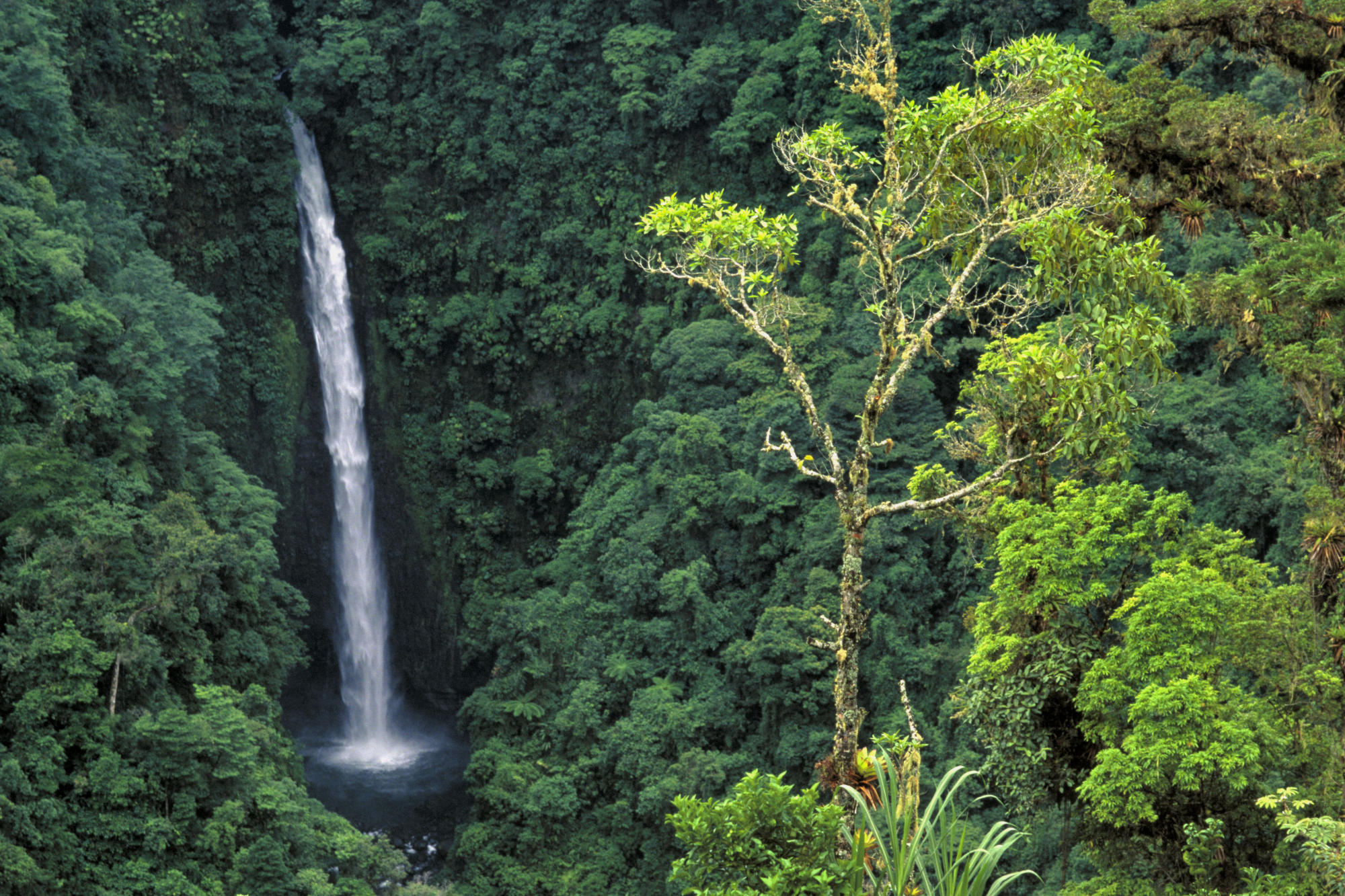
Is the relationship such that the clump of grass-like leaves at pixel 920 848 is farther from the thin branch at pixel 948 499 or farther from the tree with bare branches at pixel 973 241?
the thin branch at pixel 948 499

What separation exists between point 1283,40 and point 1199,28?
2.23ft

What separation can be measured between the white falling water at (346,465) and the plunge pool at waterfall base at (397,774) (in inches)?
20.1

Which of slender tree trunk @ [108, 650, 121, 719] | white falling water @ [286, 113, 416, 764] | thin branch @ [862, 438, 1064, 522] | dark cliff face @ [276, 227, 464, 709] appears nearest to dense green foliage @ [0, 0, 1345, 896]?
slender tree trunk @ [108, 650, 121, 719]

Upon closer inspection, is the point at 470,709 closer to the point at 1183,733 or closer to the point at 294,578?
the point at 294,578

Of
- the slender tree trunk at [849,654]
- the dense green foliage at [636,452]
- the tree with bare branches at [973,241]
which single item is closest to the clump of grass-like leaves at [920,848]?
the dense green foliage at [636,452]

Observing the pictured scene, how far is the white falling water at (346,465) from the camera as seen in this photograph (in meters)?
25.3

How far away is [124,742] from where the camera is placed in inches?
625

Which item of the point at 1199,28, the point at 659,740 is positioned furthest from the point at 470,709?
the point at 1199,28

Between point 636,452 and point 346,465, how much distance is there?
6.52 m

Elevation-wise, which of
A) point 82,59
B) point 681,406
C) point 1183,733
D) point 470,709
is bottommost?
point 470,709

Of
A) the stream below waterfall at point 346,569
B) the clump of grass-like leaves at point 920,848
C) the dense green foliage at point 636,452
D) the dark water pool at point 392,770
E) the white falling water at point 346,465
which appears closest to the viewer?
the clump of grass-like leaves at point 920,848

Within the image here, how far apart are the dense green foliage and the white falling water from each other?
544 mm

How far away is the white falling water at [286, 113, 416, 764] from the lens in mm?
25312

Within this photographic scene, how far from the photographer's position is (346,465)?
25562 millimetres
